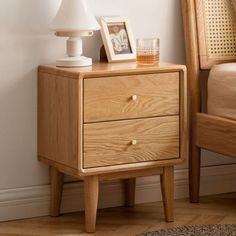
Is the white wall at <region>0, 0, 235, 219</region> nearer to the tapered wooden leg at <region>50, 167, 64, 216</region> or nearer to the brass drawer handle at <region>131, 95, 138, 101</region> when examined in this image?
the tapered wooden leg at <region>50, 167, 64, 216</region>

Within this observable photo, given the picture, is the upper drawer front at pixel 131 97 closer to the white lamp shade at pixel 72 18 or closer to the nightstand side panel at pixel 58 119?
the nightstand side panel at pixel 58 119

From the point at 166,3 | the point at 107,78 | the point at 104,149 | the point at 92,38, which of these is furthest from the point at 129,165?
the point at 166,3

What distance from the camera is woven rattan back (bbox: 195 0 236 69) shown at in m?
3.30

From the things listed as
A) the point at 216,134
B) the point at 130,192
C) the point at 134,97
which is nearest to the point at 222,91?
the point at 216,134

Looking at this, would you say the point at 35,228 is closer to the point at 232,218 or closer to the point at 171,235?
the point at 171,235

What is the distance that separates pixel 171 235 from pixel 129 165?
0.29 meters

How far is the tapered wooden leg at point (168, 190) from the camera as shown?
9.89 ft

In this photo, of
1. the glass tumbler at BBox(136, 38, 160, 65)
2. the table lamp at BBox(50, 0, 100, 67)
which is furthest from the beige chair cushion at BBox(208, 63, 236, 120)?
the table lamp at BBox(50, 0, 100, 67)

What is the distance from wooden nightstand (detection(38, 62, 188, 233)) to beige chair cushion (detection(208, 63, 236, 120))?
0.22 m

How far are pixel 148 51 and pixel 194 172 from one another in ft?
2.03

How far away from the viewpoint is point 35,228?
2947 mm

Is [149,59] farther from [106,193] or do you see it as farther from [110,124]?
[106,193]

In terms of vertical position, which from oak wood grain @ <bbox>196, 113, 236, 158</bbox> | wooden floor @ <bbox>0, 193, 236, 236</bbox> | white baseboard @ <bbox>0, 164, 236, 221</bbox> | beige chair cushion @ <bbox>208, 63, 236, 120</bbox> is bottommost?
wooden floor @ <bbox>0, 193, 236, 236</bbox>

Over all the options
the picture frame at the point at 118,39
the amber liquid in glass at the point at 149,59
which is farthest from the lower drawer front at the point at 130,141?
the picture frame at the point at 118,39
